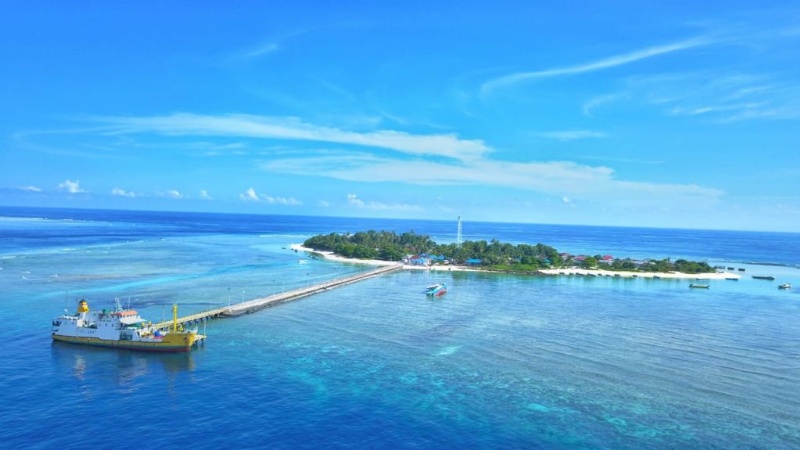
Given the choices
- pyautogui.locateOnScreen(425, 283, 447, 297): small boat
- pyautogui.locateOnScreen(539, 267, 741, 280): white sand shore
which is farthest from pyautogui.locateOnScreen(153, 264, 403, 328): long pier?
pyautogui.locateOnScreen(539, 267, 741, 280): white sand shore

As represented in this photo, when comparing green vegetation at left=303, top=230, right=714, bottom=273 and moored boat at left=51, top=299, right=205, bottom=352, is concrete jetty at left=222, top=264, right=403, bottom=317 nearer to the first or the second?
moored boat at left=51, top=299, right=205, bottom=352

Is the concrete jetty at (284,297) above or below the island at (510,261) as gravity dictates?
below

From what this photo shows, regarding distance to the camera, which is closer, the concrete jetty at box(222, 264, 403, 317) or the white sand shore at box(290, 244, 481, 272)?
the concrete jetty at box(222, 264, 403, 317)

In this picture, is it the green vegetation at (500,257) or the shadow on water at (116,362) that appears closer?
the shadow on water at (116,362)

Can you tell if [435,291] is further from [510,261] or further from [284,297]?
[510,261]

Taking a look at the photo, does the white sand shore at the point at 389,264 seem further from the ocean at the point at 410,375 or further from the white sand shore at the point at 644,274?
the ocean at the point at 410,375

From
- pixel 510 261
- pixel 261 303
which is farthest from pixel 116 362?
pixel 510 261

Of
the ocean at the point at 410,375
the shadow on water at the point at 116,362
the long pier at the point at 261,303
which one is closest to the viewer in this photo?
the ocean at the point at 410,375

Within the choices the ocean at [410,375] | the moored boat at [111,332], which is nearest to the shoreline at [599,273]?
the ocean at [410,375]

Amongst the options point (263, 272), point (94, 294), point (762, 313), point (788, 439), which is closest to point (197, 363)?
point (94, 294)
